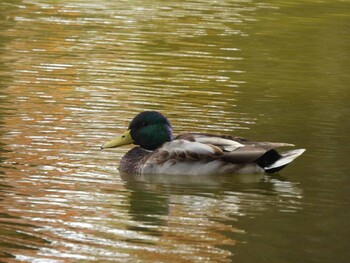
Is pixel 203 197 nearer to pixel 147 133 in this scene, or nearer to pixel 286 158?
pixel 286 158

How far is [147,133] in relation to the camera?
14430 mm

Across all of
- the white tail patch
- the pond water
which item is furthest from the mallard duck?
the pond water

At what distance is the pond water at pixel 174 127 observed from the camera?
36.6ft

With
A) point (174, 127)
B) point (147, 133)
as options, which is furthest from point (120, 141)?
point (174, 127)

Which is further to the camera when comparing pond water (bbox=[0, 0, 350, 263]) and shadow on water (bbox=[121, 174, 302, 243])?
shadow on water (bbox=[121, 174, 302, 243])

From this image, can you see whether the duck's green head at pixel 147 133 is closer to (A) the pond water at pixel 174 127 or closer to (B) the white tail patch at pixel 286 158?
(A) the pond water at pixel 174 127

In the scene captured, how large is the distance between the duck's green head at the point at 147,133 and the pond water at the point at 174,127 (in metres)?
0.29

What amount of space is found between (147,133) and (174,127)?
214cm

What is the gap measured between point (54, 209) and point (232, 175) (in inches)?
104

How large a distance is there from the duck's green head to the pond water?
0.96 feet

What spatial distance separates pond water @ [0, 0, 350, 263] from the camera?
1115 centimetres

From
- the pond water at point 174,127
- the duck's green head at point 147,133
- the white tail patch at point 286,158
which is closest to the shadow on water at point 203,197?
the pond water at point 174,127

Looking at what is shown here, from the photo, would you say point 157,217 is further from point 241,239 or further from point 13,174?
point 13,174

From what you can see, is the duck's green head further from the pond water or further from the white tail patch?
the white tail patch
